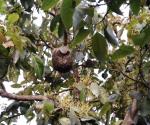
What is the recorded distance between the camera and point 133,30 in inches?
64.0

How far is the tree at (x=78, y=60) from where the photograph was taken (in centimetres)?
102

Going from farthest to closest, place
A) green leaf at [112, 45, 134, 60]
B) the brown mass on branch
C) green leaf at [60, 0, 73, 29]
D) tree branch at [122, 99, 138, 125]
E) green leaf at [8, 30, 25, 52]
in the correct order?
the brown mass on branch → tree branch at [122, 99, 138, 125] → green leaf at [8, 30, 25, 52] → green leaf at [112, 45, 134, 60] → green leaf at [60, 0, 73, 29]

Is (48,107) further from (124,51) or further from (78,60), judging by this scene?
(78,60)

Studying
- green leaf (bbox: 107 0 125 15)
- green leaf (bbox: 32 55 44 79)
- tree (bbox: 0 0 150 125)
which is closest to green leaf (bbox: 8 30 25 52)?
tree (bbox: 0 0 150 125)

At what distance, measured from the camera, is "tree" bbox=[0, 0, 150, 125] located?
3.33ft

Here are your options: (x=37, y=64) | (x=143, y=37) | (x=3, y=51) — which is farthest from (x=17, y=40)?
(x=143, y=37)

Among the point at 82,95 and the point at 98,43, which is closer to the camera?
the point at 98,43

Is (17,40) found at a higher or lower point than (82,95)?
higher

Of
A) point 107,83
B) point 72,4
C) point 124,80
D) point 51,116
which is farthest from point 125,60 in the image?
point 72,4

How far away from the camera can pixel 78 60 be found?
6.53 ft

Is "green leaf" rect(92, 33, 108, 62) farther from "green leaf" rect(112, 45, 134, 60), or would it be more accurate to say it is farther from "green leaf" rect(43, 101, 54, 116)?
"green leaf" rect(43, 101, 54, 116)

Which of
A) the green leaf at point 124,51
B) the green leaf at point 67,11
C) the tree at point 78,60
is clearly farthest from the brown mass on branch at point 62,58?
the green leaf at point 67,11

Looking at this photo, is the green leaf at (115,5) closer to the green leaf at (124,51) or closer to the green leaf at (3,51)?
the green leaf at (124,51)

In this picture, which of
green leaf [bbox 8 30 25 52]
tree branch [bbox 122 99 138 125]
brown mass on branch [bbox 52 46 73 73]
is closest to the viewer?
green leaf [bbox 8 30 25 52]
